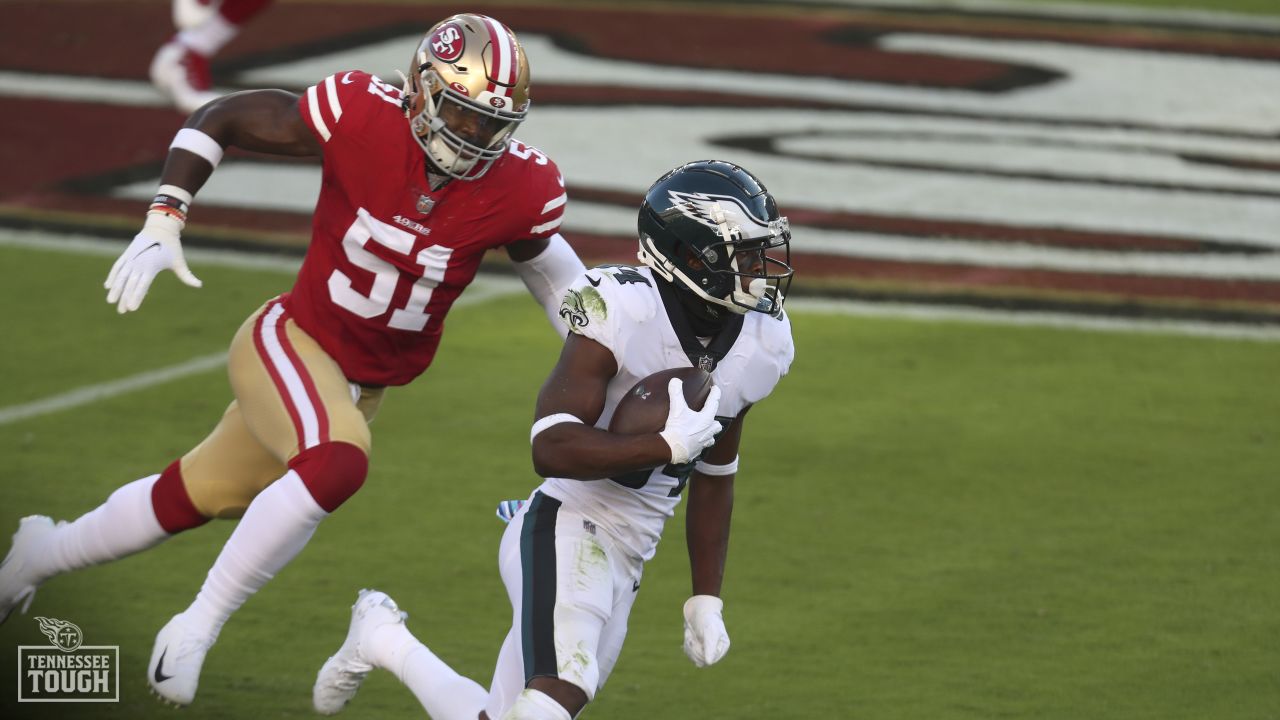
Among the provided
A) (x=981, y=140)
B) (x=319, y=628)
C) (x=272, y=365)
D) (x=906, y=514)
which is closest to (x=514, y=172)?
(x=272, y=365)

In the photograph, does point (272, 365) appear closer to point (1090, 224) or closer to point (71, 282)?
point (71, 282)

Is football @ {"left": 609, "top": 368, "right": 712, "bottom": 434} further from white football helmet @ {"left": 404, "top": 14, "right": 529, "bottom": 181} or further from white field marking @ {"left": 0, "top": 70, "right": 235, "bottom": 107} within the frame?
white field marking @ {"left": 0, "top": 70, "right": 235, "bottom": 107}

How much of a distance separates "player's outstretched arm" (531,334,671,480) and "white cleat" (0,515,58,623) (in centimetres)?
179

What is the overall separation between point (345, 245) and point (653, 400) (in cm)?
124

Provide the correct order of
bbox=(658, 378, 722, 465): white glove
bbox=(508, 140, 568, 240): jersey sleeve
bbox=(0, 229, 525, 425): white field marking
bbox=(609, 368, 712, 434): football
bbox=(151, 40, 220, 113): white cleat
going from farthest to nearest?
bbox=(151, 40, 220, 113): white cleat < bbox=(0, 229, 525, 425): white field marking < bbox=(508, 140, 568, 240): jersey sleeve < bbox=(609, 368, 712, 434): football < bbox=(658, 378, 722, 465): white glove

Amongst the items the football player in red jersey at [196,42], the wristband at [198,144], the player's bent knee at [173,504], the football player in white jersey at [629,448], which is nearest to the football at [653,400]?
the football player in white jersey at [629,448]

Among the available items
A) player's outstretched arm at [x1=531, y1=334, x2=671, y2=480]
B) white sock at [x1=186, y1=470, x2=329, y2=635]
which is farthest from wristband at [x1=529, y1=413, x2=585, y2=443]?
white sock at [x1=186, y1=470, x2=329, y2=635]

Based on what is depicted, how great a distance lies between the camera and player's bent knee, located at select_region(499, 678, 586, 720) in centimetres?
409

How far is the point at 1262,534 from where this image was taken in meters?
6.43

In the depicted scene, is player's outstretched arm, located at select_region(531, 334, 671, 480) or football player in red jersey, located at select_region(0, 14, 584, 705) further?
football player in red jersey, located at select_region(0, 14, 584, 705)

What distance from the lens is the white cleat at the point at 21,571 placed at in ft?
16.9

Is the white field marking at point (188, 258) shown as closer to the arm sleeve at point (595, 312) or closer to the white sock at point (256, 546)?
the white sock at point (256, 546)

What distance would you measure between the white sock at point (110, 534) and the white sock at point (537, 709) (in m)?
1.46

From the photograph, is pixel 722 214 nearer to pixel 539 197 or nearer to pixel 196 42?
pixel 539 197
